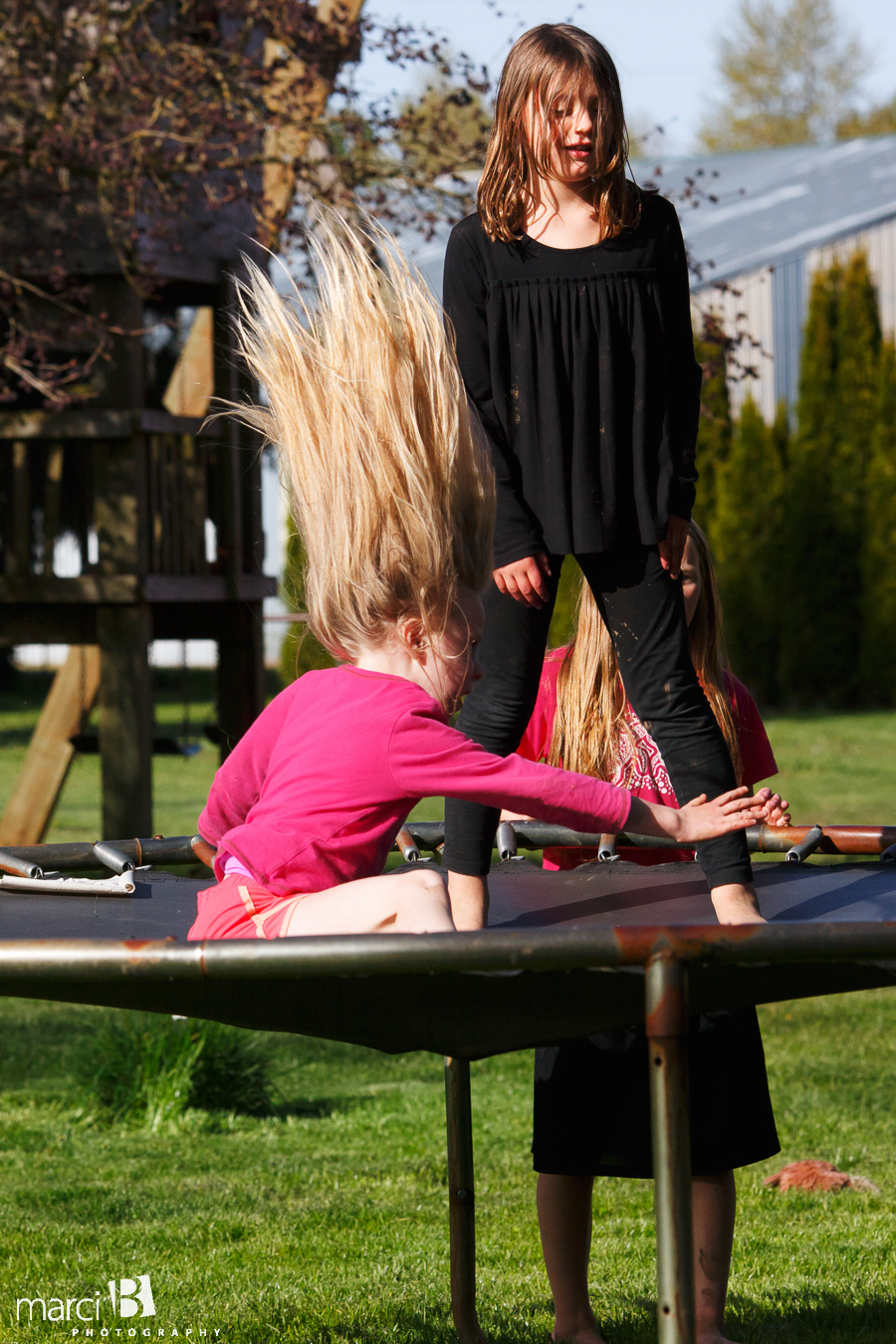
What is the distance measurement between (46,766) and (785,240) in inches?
485

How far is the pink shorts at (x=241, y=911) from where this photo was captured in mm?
1804

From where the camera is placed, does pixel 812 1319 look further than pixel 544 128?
Yes

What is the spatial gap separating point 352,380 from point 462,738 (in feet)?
1.59

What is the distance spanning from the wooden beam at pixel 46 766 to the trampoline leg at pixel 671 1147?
20.7ft

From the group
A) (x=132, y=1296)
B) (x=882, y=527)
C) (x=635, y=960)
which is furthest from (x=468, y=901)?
(x=882, y=527)

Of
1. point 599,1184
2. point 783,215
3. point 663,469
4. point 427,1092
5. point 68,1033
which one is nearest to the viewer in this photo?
point 663,469

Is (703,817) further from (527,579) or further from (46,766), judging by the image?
(46,766)

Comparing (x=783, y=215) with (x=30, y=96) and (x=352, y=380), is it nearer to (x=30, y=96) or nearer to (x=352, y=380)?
(x=30, y=96)

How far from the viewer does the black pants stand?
7.43ft

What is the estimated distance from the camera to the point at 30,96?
624cm

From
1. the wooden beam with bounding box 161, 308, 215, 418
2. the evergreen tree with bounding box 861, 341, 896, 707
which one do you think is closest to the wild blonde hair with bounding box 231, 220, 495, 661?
the wooden beam with bounding box 161, 308, 215, 418

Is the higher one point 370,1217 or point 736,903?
Result: point 736,903

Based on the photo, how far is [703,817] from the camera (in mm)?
1791

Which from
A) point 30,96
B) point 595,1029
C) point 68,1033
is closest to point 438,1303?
point 595,1029
